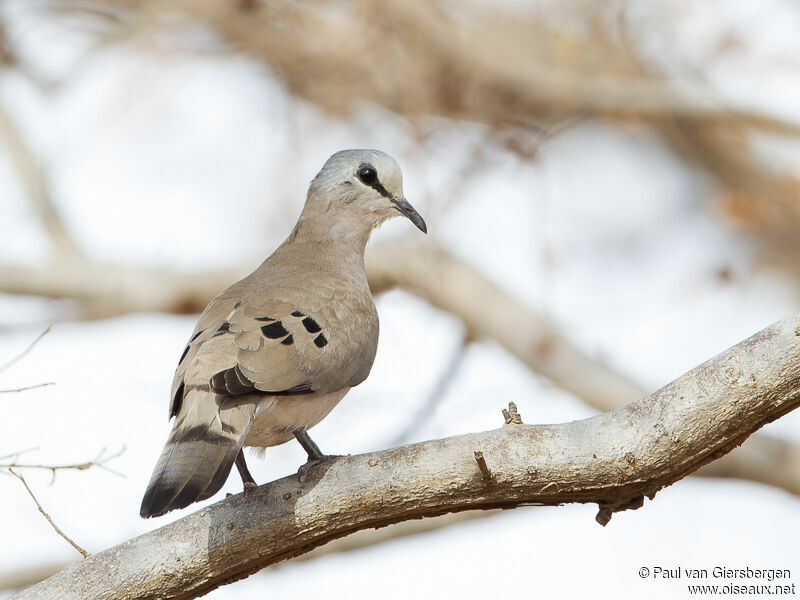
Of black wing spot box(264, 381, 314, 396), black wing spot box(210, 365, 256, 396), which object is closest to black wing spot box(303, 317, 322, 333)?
black wing spot box(264, 381, 314, 396)

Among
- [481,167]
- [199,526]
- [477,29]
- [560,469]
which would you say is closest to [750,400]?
[560,469]

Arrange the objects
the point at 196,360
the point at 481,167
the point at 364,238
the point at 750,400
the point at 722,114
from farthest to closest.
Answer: the point at 722,114
the point at 481,167
the point at 364,238
the point at 196,360
the point at 750,400

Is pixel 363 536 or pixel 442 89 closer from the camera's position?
pixel 363 536

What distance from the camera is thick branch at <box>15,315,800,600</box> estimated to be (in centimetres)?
312

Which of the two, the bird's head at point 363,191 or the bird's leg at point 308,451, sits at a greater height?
the bird's head at point 363,191

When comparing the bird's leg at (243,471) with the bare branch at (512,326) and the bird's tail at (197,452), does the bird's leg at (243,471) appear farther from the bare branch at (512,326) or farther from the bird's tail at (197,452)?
the bare branch at (512,326)

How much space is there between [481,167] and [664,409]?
387cm

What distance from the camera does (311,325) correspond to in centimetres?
396

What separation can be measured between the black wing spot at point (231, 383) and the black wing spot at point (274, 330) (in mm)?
318

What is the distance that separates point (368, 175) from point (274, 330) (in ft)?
4.15

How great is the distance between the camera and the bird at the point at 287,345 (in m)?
3.26

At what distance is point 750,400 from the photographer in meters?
3.11

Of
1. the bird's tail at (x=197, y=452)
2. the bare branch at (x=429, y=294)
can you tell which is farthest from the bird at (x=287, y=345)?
the bare branch at (x=429, y=294)

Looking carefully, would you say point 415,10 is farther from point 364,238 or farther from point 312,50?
point 364,238
